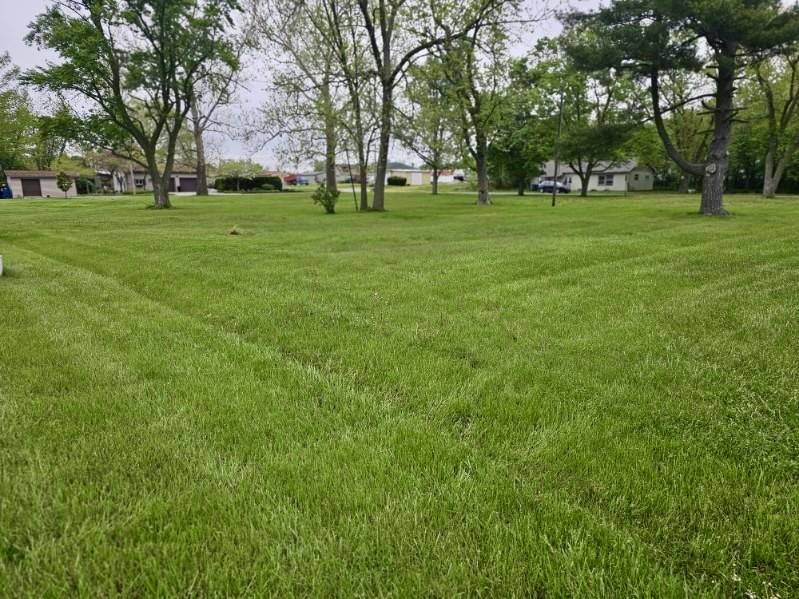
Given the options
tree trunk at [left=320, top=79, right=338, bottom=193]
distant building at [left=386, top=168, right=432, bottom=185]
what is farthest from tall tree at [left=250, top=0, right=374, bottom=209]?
distant building at [left=386, top=168, right=432, bottom=185]

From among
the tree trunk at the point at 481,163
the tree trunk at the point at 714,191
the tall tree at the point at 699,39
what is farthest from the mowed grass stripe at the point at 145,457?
the tree trunk at the point at 481,163

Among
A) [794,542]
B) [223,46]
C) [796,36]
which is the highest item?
[223,46]

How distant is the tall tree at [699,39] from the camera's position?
44.8ft

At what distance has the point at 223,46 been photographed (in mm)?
23984

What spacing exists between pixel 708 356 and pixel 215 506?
3637 mm

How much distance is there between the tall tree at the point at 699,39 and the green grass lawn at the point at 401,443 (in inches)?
491

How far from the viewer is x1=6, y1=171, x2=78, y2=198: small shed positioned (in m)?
47.0

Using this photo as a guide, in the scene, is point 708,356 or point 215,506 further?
point 708,356

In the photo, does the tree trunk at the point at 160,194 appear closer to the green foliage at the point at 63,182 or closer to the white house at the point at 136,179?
the green foliage at the point at 63,182

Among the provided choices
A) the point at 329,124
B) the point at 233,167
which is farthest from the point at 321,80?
the point at 233,167

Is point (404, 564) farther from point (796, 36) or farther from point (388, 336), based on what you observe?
point (796, 36)

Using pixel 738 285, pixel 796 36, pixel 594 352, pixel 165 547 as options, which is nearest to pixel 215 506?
pixel 165 547

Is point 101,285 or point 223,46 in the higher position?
point 223,46

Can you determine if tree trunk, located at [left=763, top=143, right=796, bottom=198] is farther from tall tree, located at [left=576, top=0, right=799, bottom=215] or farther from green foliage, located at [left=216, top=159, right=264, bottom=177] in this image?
green foliage, located at [left=216, top=159, right=264, bottom=177]
